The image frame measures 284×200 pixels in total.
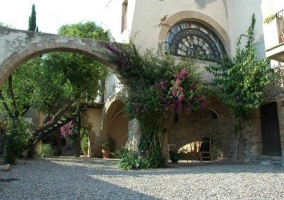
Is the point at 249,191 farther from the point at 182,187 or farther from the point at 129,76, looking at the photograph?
the point at 129,76

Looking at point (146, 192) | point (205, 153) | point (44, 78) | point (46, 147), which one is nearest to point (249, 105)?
point (205, 153)

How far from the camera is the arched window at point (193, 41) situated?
10328mm

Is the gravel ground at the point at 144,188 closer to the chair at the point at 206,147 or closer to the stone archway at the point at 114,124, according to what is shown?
the chair at the point at 206,147

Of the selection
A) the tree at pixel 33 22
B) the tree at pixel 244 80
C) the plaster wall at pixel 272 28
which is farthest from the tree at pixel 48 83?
the plaster wall at pixel 272 28

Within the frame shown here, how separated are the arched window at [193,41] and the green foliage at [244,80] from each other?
111 centimetres

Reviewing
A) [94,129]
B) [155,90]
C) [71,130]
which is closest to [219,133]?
[155,90]

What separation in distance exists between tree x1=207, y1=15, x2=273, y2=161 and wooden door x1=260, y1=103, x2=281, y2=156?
1.96 feet

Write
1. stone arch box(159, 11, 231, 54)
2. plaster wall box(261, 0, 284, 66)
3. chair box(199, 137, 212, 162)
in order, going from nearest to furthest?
plaster wall box(261, 0, 284, 66) → stone arch box(159, 11, 231, 54) → chair box(199, 137, 212, 162)

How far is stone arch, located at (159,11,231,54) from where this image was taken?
10023 mm

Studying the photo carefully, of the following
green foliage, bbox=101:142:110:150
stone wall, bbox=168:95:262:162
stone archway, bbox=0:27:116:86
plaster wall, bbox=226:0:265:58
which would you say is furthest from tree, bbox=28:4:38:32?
plaster wall, bbox=226:0:265:58

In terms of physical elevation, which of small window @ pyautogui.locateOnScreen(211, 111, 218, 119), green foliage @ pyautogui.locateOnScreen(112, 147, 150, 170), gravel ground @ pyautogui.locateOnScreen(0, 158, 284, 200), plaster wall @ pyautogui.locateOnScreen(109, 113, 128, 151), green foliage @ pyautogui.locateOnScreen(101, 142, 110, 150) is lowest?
gravel ground @ pyautogui.locateOnScreen(0, 158, 284, 200)

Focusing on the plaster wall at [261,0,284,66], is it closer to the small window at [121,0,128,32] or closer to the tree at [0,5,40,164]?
the small window at [121,0,128,32]

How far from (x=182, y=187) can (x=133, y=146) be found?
13.0ft

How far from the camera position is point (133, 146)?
884 centimetres
